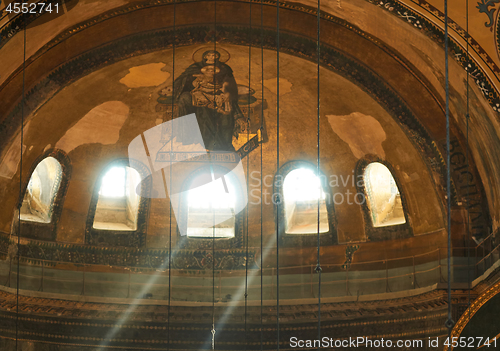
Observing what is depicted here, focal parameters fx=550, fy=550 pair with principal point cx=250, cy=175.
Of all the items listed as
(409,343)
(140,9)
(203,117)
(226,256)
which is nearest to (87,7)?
(140,9)

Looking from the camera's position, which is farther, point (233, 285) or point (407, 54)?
point (233, 285)

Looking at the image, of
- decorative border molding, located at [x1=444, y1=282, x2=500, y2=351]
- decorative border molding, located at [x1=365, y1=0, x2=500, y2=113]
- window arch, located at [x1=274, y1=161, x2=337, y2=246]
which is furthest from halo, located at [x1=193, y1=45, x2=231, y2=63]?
decorative border molding, located at [x1=444, y1=282, x2=500, y2=351]

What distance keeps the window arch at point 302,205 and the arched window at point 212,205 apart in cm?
102

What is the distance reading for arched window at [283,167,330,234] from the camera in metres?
12.1

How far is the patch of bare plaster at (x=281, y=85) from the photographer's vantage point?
10.9 meters

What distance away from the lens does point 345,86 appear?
10281 mm

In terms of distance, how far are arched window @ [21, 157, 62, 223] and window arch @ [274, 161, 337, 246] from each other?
4.68 metres

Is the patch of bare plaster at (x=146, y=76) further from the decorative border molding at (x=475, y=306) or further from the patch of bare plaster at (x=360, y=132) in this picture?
the decorative border molding at (x=475, y=306)

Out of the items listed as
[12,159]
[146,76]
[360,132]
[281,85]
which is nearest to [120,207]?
[12,159]

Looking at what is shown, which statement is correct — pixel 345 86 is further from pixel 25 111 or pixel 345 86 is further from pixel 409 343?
pixel 25 111

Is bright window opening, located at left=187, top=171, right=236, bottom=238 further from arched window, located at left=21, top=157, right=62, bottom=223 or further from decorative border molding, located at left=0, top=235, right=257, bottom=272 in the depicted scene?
arched window, located at left=21, top=157, right=62, bottom=223

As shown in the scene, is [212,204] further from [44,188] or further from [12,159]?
[12,159]

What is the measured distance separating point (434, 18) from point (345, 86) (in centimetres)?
255

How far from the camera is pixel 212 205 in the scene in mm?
12547
